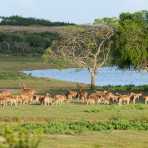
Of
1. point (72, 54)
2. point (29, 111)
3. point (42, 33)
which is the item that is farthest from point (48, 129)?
point (42, 33)

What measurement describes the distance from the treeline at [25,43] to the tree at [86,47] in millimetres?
61304

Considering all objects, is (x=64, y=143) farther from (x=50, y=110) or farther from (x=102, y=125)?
(x=50, y=110)

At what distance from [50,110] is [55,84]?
2686cm

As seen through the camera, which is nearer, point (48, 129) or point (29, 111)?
point (48, 129)

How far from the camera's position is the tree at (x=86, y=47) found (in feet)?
194

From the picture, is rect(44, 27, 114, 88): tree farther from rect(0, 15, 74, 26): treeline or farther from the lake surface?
rect(0, 15, 74, 26): treeline

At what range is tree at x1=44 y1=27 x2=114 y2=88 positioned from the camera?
59.0 m

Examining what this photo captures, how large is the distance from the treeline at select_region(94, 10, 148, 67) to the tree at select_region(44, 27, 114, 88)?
1178mm

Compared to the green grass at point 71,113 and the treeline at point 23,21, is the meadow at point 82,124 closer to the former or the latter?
the green grass at point 71,113

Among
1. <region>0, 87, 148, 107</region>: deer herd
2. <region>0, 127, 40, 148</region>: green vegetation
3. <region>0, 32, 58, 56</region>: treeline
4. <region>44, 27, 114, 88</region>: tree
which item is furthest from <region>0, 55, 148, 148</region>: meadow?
<region>0, 32, 58, 56</region>: treeline

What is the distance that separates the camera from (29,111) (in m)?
34.3

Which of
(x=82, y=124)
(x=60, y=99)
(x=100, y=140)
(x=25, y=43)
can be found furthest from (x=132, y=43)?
(x=25, y=43)

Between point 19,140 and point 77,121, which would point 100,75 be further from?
point 19,140

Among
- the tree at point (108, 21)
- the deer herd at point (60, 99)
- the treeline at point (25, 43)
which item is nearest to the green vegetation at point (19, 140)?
the deer herd at point (60, 99)
